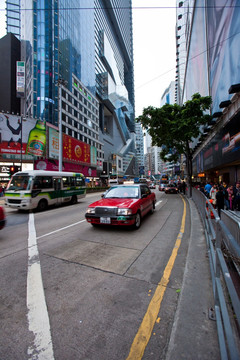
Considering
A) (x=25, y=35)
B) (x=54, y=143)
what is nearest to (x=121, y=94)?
(x=25, y=35)

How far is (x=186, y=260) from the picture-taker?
3676 mm

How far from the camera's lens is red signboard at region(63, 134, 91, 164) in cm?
3734

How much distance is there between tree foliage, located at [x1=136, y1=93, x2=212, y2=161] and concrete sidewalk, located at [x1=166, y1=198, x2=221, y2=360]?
1556cm

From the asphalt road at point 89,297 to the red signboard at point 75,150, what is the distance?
34.8 meters

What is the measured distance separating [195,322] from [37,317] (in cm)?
200

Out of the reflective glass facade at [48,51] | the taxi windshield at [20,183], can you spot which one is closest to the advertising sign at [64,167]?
the reflective glass facade at [48,51]

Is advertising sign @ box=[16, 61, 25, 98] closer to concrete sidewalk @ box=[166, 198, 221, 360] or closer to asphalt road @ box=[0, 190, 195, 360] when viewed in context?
asphalt road @ box=[0, 190, 195, 360]

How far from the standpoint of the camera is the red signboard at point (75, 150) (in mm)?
37344

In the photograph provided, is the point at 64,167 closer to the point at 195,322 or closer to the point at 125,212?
the point at 125,212

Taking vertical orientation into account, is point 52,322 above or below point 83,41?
below

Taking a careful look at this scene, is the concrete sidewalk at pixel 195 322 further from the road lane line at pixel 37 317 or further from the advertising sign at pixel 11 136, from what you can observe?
the advertising sign at pixel 11 136

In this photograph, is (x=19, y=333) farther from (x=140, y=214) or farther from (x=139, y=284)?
(x=140, y=214)

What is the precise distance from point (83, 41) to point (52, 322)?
233 feet

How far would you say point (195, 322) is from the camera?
202 centimetres
